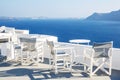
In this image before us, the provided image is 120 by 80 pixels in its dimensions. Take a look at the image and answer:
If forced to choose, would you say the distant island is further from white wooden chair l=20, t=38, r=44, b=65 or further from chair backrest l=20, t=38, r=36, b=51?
chair backrest l=20, t=38, r=36, b=51

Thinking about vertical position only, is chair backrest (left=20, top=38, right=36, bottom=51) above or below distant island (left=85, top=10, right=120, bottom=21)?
below

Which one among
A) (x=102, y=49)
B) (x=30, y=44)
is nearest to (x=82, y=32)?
(x=30, y=44)

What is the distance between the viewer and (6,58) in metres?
9.28

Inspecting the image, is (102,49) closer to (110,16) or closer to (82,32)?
(82,32)

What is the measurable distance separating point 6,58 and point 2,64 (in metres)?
0.71

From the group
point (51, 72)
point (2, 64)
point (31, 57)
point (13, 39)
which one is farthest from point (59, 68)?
point (13, 39)

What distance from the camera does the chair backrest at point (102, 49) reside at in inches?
270

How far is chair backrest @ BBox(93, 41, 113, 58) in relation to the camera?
270 inches

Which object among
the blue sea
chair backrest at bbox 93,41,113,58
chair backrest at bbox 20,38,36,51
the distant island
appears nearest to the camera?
chair backrest at bbox 93,41,113,58

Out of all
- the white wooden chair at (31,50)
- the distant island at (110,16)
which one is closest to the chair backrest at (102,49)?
the white wooden chair at (31,50)

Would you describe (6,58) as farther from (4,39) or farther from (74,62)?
(74,62)

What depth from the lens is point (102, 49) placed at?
22.6 feet

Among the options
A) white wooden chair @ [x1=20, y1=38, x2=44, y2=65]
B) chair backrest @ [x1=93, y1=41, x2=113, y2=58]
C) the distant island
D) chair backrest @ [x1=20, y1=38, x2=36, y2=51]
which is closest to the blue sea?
white wooden chair @ [x1=20, y1=38, x2=44, y2=65]

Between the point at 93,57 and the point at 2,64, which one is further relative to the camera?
the point at 2,64
